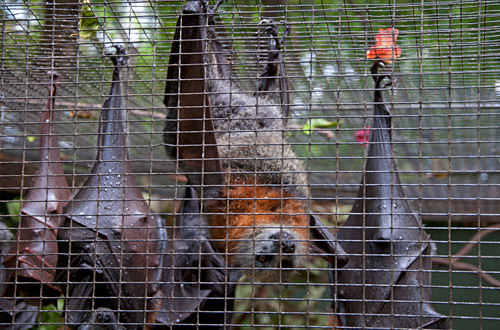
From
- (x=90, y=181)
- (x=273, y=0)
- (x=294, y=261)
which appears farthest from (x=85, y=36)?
(x=294, y=261)

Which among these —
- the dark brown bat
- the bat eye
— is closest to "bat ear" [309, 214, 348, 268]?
the bat eye

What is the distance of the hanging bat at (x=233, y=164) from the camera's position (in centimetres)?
241

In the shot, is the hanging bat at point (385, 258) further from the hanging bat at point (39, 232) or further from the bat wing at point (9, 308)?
the bat wing at point (9, 308)

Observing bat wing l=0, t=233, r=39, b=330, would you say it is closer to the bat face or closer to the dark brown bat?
the dark brown bat

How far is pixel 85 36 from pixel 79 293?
1.44 m

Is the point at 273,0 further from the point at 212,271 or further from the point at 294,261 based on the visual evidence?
the point at 212,271

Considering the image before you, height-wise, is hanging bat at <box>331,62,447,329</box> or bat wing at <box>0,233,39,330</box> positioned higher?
hanging bat at <box>331,62,447,329</box>

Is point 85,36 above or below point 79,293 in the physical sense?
above

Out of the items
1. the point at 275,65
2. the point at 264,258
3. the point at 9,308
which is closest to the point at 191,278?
the point at 264,258

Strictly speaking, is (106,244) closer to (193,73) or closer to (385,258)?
(193,73)

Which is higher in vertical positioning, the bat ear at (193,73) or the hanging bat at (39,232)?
the bat ear at (193,73)

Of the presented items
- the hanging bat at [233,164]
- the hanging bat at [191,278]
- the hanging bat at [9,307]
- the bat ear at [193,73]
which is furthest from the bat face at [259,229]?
the hanging bat at [9,307]

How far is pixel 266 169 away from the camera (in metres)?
3.28

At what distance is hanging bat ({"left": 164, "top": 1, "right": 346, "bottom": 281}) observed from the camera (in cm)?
241
